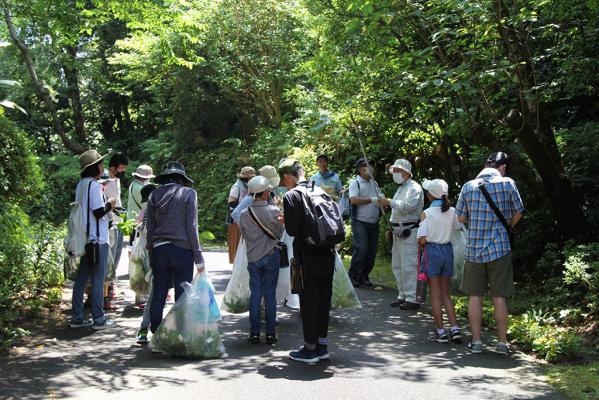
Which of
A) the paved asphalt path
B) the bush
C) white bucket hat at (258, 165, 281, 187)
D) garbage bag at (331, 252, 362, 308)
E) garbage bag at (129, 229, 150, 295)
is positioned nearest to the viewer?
the paved asphalt path

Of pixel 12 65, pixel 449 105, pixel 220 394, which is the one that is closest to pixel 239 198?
pixel 449 105

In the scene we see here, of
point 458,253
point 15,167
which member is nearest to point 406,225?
point 458,253

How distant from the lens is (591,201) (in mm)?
10383

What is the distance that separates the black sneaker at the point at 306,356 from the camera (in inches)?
249

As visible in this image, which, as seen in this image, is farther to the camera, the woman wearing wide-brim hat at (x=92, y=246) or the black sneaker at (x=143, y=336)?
the woman wearing wide-brim hat at (x=92, y=246)

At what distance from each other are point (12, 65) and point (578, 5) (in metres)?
24.5

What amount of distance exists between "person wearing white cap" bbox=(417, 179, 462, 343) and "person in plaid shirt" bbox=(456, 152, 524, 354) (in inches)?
17.1

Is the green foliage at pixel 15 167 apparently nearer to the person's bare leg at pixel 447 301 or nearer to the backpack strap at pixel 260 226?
the backpack strap at pixel 260 226

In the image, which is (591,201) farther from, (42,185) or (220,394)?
(42,185)

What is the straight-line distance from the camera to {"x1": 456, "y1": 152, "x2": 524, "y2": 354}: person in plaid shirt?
261 inches

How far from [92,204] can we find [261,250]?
211 centimetres

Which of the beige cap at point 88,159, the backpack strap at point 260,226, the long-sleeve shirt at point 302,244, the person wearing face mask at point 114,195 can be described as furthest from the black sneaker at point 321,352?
the person wearing face mask at point 114,195

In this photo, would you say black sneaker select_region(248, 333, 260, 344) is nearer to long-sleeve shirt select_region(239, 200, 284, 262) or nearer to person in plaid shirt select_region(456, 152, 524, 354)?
long-sleeve shirt select_region(239, 200, 284, 262)

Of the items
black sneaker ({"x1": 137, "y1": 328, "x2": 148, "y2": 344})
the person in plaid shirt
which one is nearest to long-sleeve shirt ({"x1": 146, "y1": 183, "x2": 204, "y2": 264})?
black sneaker ({"x1": 137, "y1": 328, "x2": 148, "y2": 344})
